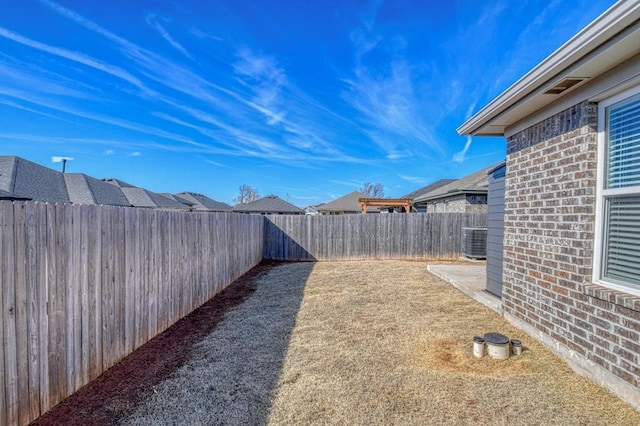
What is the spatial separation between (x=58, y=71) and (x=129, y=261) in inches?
390

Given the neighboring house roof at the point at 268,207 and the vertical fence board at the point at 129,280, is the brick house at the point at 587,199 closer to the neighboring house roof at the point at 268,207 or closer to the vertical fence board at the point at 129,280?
the vertical fence board at the point at 129,280

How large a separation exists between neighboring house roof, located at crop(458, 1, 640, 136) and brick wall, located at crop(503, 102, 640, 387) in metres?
0.21

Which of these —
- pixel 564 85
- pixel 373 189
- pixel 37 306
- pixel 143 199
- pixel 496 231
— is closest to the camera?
pixel 37 306

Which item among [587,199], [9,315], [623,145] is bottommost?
[9,315]

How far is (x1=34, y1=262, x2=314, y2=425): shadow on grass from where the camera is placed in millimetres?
2373

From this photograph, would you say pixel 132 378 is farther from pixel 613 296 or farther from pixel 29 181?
pixel 29 181

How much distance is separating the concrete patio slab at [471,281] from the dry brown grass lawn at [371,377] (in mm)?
176

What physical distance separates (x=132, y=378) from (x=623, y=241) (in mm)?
4461

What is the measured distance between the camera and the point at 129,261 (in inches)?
136

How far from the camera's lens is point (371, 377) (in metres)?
2.95

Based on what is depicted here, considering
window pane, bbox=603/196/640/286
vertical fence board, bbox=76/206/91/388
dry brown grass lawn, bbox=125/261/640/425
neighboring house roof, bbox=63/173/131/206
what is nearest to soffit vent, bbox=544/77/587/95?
window pane, bbox=603/196/640/286

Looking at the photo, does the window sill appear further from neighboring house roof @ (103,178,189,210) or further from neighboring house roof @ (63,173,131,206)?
neighboring house roof @ (103,178,189,210)

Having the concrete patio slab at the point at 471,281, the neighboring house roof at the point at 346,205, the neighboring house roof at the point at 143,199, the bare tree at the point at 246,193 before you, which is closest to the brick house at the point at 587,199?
the concrete patio slab at the point at 471,281

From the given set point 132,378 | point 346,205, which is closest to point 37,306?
point 132,378
